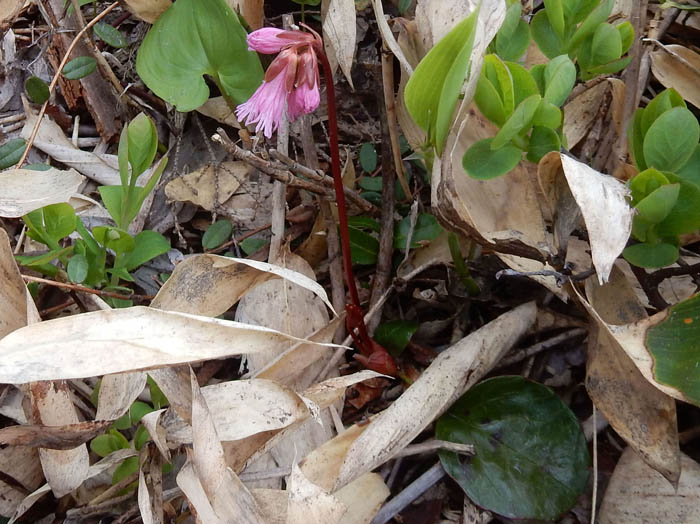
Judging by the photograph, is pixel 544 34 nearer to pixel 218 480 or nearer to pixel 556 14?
pixel 556 14

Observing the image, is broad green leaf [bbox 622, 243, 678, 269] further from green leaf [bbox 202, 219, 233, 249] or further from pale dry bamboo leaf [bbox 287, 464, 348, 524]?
green leaf [bbox 202, 219, 233, 249]

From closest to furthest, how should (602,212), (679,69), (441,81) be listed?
(602,212), (441,81), (679,69)

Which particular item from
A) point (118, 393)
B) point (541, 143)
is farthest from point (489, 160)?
point (118, 393)

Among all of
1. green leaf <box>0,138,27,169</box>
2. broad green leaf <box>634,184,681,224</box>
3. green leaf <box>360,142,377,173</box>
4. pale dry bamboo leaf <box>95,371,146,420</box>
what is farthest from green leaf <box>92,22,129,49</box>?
broad green leaf <box>634,184,681,224</box>

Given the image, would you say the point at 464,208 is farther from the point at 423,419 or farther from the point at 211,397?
the point at 211,397

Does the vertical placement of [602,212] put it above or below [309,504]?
above

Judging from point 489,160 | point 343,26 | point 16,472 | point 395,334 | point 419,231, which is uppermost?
point 343,26
